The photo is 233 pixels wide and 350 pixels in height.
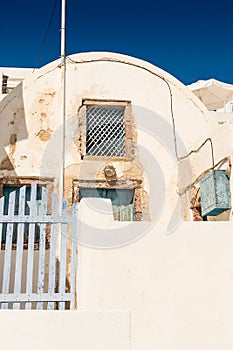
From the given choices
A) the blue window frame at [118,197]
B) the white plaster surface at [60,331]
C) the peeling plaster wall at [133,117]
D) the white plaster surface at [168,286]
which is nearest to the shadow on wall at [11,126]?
the peeling plaster wall at [133,117]

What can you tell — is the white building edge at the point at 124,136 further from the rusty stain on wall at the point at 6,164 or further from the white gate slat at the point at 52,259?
the white gate slat at the point at 52,259

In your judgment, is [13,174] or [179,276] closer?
[179,276]

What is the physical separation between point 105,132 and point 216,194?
3881 millimetres

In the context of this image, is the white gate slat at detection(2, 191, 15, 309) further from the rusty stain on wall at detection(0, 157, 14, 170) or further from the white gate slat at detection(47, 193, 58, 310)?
the rusty stain on wall at detection(0, 157, 14, 170)

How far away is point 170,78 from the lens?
10797 millimetres

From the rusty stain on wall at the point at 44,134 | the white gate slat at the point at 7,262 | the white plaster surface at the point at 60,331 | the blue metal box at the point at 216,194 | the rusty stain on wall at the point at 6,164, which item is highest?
the rusty stain on wall at the point at 44,134

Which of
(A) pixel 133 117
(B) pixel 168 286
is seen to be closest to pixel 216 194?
(B) pixel 168 286

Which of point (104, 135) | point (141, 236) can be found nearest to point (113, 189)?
point (104, 135)

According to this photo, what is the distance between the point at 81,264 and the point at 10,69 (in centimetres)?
1866

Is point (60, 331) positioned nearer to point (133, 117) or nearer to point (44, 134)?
point (44, 134)

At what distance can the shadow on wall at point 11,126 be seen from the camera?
381 inches

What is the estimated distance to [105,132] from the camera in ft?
34.0

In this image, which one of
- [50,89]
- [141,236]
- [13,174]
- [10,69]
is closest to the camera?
[141,236]

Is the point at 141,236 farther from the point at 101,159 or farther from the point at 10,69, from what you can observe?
the point at 10,69
